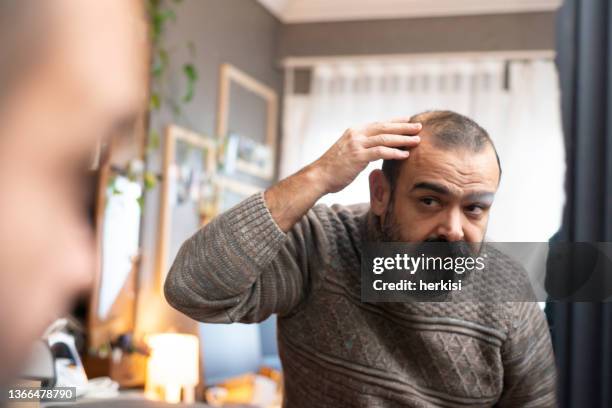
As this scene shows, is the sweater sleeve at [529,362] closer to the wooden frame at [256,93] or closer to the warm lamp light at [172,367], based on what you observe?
the warm lamp light at [172,367]

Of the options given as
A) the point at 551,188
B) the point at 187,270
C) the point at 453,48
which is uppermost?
the point at 453,48

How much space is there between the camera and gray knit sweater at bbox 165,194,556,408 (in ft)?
2.42

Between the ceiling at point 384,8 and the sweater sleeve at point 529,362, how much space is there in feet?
11.3

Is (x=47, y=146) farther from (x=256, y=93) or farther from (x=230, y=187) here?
(x=256, y=93)

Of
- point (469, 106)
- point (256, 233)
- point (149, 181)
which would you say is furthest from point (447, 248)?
point (469, 106)

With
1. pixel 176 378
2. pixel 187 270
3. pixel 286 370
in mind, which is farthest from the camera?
pixel 176 378

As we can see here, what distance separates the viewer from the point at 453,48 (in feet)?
13.1

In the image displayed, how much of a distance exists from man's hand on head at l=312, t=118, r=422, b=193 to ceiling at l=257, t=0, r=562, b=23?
11.1ft

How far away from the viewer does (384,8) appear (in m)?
4.08

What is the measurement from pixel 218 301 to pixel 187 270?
0.16 feet

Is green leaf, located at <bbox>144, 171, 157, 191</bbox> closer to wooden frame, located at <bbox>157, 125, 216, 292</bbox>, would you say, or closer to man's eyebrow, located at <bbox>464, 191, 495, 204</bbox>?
wooden frame, located at <bbox>157, 125, 216, 292</bbox>

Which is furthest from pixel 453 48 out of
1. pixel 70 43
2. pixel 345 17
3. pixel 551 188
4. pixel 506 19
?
pixel 70 43

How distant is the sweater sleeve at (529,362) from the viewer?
2.21 feet

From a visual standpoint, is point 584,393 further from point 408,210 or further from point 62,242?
point 62,242
